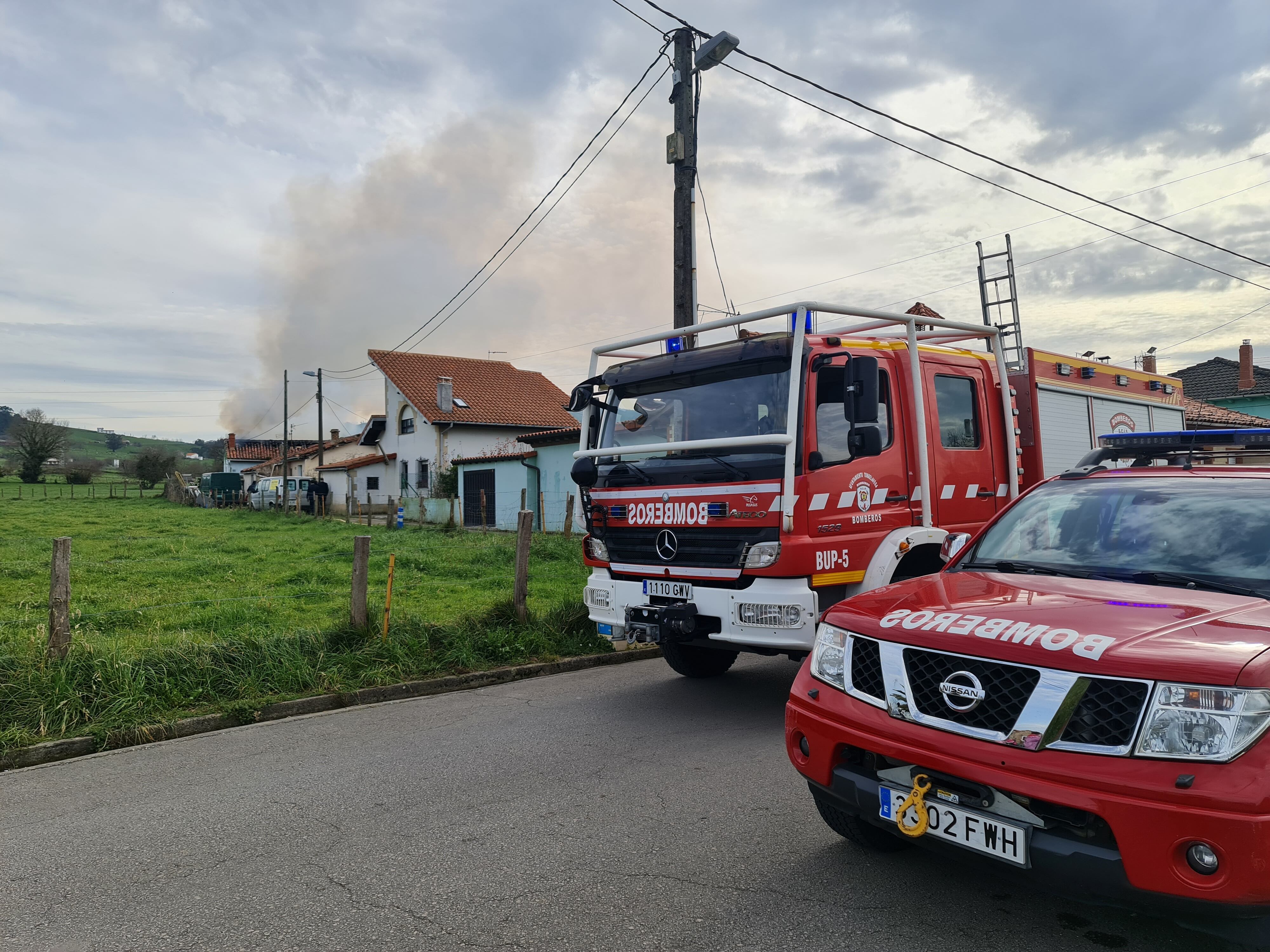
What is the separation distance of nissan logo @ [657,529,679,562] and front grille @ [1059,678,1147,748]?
3592mm

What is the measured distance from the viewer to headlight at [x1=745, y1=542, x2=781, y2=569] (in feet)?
17.7

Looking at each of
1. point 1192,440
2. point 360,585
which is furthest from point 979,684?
point 360,585

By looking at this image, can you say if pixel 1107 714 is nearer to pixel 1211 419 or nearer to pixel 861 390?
pixel 861 390

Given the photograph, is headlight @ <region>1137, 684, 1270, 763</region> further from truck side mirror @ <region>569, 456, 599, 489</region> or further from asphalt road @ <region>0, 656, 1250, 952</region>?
truck side mirror @ <region>569, 456, 599, 489</region>

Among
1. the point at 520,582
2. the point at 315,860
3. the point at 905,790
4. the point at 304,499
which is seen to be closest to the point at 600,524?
the point at 520,582

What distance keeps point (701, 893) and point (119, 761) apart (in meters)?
4.07

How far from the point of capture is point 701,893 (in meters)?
3.35

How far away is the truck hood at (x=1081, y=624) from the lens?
2463mm

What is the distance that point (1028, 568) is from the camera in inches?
148

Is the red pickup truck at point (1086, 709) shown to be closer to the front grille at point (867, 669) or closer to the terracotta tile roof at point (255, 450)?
the front grille at point (867, 669)

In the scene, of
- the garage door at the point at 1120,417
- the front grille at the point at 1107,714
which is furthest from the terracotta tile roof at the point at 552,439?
the front grille at the point at 1107,714

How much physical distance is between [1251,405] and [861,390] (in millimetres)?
37921

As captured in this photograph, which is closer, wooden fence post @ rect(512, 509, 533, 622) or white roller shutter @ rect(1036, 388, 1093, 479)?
white roller shutter @ rect(1036, 388, 1093, 479)

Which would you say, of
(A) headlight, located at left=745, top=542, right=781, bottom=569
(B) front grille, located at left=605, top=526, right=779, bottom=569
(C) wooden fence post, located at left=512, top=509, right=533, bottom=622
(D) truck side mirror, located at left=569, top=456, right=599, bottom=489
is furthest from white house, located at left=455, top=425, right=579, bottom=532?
(A) headlight, located at left=745, top=542, right=781, bottom=569
